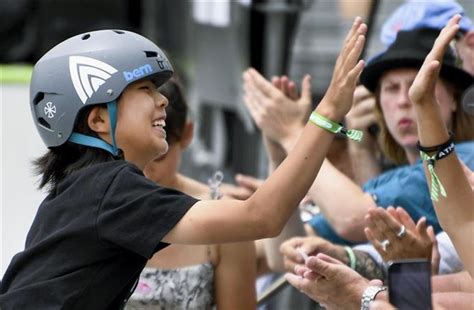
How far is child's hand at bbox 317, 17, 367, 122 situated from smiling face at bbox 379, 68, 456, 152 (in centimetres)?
109

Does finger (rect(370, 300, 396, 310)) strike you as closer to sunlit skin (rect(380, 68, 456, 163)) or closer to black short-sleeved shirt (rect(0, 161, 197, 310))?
black short-sleeved shirt (rect(0, 161, 197, 310))

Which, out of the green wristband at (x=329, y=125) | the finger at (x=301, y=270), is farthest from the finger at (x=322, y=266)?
the green wristband at (x=329, y=125)

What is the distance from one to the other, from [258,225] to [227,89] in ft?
19.6

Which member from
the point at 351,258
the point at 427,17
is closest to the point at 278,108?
the point at 351,258

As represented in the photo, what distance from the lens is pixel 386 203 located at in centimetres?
502

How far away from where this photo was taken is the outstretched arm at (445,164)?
13.0ft

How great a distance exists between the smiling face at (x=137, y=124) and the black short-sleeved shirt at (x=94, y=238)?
0.46 feet

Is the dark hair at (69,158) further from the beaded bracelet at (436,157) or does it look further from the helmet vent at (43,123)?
the beaded bracelet at (436,157)

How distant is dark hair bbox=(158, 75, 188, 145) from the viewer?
5.11m

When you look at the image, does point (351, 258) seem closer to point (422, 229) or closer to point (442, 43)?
point (422, 229)

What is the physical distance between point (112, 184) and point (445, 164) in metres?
1.00

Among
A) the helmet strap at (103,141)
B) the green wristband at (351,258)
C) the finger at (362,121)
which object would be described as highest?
the helmet strap at (103,141)

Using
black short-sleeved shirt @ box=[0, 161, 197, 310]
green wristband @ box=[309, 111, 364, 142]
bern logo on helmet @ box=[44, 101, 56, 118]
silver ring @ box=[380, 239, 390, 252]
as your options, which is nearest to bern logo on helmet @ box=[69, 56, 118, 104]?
bern logo on helmet @ box=[44, 101, 56, 118]

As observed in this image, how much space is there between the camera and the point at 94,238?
3.88m
